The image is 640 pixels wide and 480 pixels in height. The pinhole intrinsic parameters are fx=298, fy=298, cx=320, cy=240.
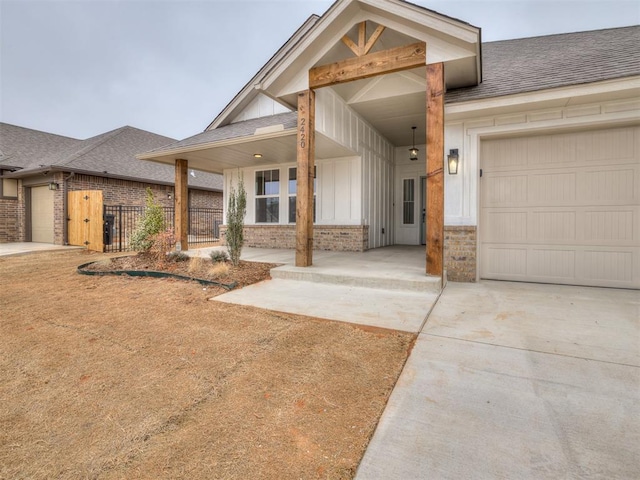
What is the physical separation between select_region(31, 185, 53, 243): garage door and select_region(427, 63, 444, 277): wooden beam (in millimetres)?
14369

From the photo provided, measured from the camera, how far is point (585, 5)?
2489 centimetres

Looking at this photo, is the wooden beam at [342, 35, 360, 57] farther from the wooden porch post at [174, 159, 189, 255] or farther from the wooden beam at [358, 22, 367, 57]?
the wooden porch post at [174, 159, 189, 255]

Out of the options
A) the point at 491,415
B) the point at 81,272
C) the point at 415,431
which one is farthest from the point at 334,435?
the point at 81,272

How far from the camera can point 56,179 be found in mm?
11383

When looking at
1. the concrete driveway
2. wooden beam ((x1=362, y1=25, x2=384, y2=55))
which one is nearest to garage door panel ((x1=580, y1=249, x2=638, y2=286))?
the concrete driveway

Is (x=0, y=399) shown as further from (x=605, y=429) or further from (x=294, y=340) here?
(x=605, y=429)

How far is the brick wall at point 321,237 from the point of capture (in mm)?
8461

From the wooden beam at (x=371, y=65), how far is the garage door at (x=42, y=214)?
12517 millimetres

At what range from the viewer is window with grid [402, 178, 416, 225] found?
10.6 meters

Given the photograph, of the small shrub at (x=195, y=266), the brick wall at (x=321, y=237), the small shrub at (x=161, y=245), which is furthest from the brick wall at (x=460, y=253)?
the small shrub at (x=161, y=245)

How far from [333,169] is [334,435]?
781 cm

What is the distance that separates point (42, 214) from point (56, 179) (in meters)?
2.26

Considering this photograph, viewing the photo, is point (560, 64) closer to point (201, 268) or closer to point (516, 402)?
point (516, 402)

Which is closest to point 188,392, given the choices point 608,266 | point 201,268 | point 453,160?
point 201,268
